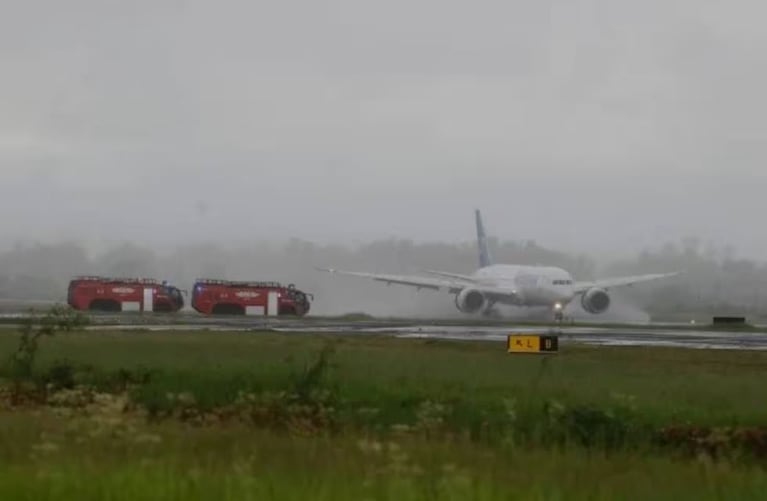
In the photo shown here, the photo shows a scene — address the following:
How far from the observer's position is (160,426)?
14.8 meters

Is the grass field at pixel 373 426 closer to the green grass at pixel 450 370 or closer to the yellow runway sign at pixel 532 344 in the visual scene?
the green grass at pixel 450 370

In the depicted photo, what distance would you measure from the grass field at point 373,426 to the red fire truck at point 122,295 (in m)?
59.7

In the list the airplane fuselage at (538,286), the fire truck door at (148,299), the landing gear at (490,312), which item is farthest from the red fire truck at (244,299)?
the airplane fuselage at (538,286)

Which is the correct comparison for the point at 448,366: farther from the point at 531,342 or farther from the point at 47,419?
the point at 47,419

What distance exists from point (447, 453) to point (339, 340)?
82.1 ft

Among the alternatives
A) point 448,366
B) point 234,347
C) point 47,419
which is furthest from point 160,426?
point 234,347

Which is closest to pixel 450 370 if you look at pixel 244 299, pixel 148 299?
pixel 244 299

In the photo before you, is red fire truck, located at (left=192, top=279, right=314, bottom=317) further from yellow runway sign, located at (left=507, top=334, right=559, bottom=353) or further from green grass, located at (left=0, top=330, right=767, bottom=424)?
yellow runway sign, located at (left=507, top=334, right=559, bottom=353)

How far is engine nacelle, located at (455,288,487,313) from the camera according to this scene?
84.9 metres

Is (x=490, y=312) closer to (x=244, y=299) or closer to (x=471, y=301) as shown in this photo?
(x=471, y=301)

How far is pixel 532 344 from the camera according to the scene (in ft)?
100

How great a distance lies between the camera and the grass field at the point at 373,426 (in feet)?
33.6

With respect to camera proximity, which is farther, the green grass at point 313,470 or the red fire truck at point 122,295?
the red fire truck at point 122,295

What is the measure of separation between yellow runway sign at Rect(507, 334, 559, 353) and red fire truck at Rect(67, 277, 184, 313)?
61222mm
